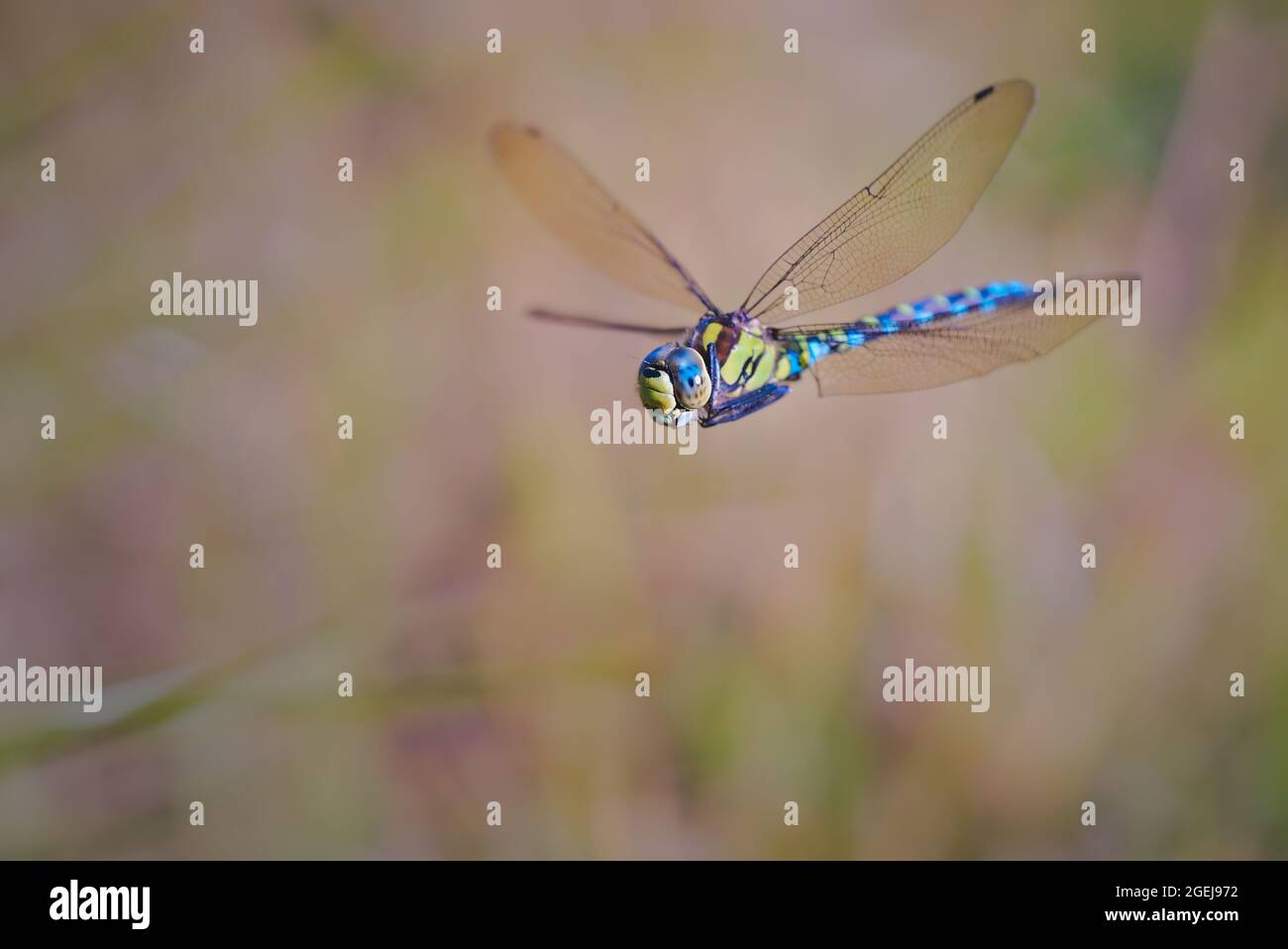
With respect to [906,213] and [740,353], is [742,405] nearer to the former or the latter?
[740,353]

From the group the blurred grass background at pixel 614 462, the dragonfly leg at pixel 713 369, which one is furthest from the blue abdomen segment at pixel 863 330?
the blurred grass background at pixel 614 462

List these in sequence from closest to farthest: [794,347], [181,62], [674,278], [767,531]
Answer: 1. [794,347]
2. [674,278]
3. [767,531]
4. [181,62]

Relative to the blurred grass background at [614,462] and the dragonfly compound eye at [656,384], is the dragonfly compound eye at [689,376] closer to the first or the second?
the dragonfly compound eye at [656,384]

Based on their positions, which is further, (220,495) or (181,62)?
(181,62)

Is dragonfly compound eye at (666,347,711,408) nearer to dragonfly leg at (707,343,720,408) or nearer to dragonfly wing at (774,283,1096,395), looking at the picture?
dragonfly leg at (707,343,720,408)

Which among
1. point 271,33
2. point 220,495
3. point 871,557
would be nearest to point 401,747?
point 220,495

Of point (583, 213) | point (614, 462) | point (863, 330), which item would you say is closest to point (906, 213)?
point (863, 330)

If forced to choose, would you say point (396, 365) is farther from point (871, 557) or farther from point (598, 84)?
point (871, 557)
